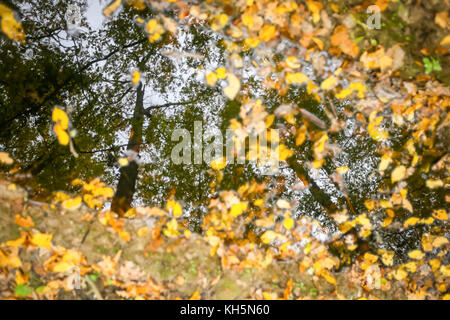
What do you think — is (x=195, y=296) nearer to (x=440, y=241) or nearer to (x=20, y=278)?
(x=20, y=278)

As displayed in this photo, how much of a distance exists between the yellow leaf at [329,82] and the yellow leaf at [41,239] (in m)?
5.08

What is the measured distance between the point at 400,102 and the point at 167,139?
7227mm

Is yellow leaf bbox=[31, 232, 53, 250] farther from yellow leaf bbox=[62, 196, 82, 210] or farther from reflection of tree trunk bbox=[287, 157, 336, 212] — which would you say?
reflection of tree trunk bbox=[287, 157, 336, 212]

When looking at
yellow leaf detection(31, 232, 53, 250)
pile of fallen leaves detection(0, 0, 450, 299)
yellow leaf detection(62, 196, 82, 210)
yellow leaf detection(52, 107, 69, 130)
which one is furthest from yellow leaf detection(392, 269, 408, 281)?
yellow leaf detection(52, 107, 69, 130)

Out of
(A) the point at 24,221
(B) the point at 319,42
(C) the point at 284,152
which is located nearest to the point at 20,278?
(A) the point at 24,221

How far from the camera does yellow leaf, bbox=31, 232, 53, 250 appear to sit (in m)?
3.05

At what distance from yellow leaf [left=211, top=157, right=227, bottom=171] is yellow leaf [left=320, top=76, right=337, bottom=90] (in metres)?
5.18

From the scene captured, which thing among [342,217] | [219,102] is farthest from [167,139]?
[342,217]

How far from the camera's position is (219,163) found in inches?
362

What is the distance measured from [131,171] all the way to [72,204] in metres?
4.49

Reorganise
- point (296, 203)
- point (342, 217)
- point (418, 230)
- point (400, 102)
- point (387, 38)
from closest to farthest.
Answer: point (387, 38) < point (400, 102) < point (342, 217) < point (418, 230) < point (296, 203)

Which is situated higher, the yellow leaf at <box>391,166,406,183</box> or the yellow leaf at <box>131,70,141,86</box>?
the yellow leaf at <box>131,70,141,86</box>
